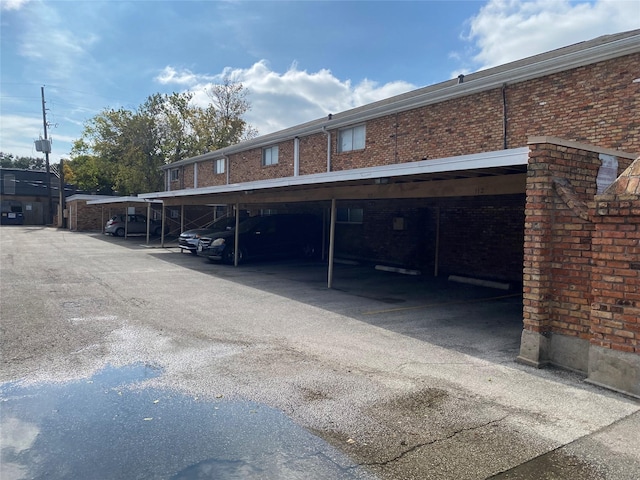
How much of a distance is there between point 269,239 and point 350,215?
136 inches

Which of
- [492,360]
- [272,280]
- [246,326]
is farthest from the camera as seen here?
[272,280]

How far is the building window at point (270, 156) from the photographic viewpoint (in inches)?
803

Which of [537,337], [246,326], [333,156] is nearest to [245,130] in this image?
[333,156]

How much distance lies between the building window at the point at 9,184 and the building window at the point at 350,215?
4362cm

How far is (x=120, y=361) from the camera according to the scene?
523 centimetres

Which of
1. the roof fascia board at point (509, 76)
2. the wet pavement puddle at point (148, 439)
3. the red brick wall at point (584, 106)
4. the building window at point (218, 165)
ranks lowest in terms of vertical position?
the wet pavement puddle at point (148, 439)

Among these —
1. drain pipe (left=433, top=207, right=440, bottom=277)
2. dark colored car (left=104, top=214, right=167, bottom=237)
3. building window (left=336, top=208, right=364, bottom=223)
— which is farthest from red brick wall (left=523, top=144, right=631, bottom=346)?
dark colored car (left=104, top=214, right=167, bottom=237)

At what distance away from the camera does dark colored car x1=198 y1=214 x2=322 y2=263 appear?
15.3m

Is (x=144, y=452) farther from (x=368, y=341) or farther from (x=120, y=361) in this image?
(x=368, y=341)

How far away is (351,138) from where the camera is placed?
15773 millimetres

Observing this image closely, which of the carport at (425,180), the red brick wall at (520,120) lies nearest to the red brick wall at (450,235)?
the red brick wall at (520,120)

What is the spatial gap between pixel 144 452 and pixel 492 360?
13.4 feet

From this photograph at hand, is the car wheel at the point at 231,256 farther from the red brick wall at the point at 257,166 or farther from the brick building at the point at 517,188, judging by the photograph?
the red brick wall at the point at 257,166

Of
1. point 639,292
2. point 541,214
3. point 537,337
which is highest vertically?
point 541,214
